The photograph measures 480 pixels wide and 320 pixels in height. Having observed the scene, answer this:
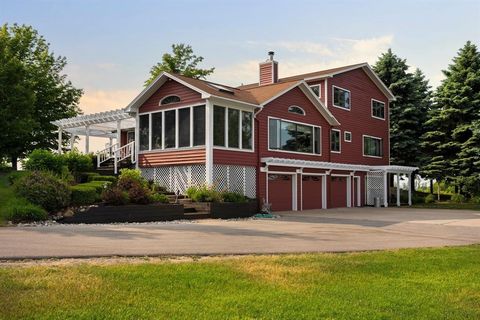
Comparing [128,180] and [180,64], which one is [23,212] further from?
[180,64]

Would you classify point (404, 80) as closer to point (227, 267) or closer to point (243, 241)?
point (243, 241)

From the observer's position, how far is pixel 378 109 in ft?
110

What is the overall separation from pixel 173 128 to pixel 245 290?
52.0 ft

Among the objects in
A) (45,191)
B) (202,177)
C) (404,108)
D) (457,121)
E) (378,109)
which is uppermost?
(404,108)

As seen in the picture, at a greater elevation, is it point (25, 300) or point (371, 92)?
point (371, 92)

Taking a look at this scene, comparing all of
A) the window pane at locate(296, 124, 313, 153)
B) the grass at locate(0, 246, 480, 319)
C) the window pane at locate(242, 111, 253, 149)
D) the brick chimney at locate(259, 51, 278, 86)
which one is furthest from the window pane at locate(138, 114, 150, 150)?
the grass at locate(0, 246, 480, 319)

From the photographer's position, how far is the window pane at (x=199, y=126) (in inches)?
798

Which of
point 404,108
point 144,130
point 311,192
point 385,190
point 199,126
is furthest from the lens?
point 404,108

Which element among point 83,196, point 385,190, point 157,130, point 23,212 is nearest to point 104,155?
point 157,130

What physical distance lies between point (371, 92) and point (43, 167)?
860 inches

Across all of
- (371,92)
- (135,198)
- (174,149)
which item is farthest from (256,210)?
(371,92)

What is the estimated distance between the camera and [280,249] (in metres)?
9.89

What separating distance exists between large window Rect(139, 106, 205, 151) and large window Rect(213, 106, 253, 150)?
1.96 ft

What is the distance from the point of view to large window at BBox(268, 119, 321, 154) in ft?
77.6
